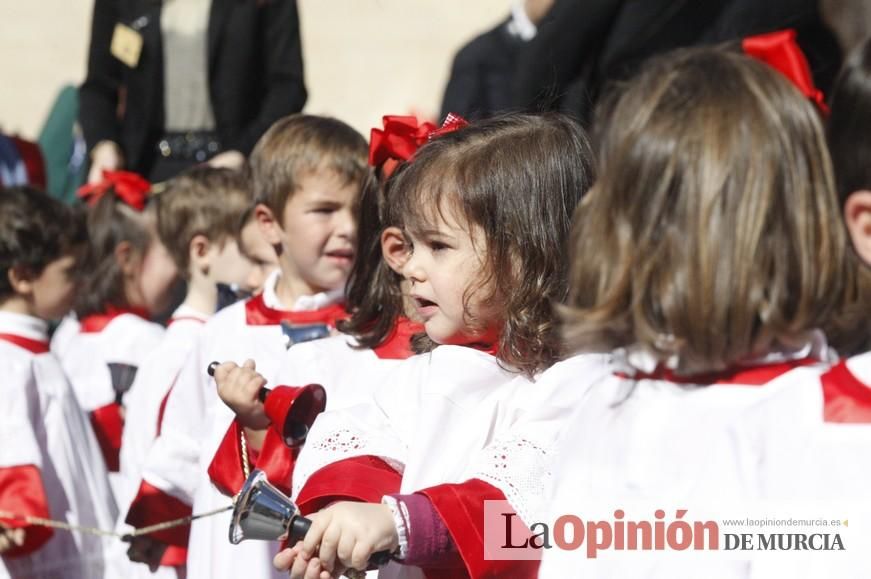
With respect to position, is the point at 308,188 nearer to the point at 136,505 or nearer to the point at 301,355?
the point at 301,355

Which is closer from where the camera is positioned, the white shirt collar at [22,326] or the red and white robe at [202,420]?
the red and white robe at [202,420]

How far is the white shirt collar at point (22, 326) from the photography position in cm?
436

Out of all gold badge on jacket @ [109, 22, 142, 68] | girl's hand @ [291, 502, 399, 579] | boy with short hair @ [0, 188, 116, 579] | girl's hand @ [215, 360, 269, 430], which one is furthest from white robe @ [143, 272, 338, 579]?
gold badge on jacket @ [109, 22, 142, 68]

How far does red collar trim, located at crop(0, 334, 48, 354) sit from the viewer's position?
434 centimetres

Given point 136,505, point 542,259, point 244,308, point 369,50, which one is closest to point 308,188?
point 244,308

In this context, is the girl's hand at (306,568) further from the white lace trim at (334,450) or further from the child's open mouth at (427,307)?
the child's open mouth at (427,307)

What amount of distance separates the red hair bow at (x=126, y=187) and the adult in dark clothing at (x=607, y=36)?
68.3 inches

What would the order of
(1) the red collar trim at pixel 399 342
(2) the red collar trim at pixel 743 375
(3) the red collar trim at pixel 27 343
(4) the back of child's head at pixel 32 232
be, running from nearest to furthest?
(2) the red collar trim at pixel 743 375, (1) the red collar trim at pixel 399 342, (3) the red collar trim at pixel 27 343, (4) the back of child's head at pixel 32 232

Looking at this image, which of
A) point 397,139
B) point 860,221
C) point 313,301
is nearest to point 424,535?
point 860,221

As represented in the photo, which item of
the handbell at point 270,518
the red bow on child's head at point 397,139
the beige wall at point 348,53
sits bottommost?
the beige wall at point 348,53

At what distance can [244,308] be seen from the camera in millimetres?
3955

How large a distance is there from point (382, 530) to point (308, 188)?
1791 mm

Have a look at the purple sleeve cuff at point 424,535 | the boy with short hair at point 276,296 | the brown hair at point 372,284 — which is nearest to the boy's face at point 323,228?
the boy with short hair at point 276,296

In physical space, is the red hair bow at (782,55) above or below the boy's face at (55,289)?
above
